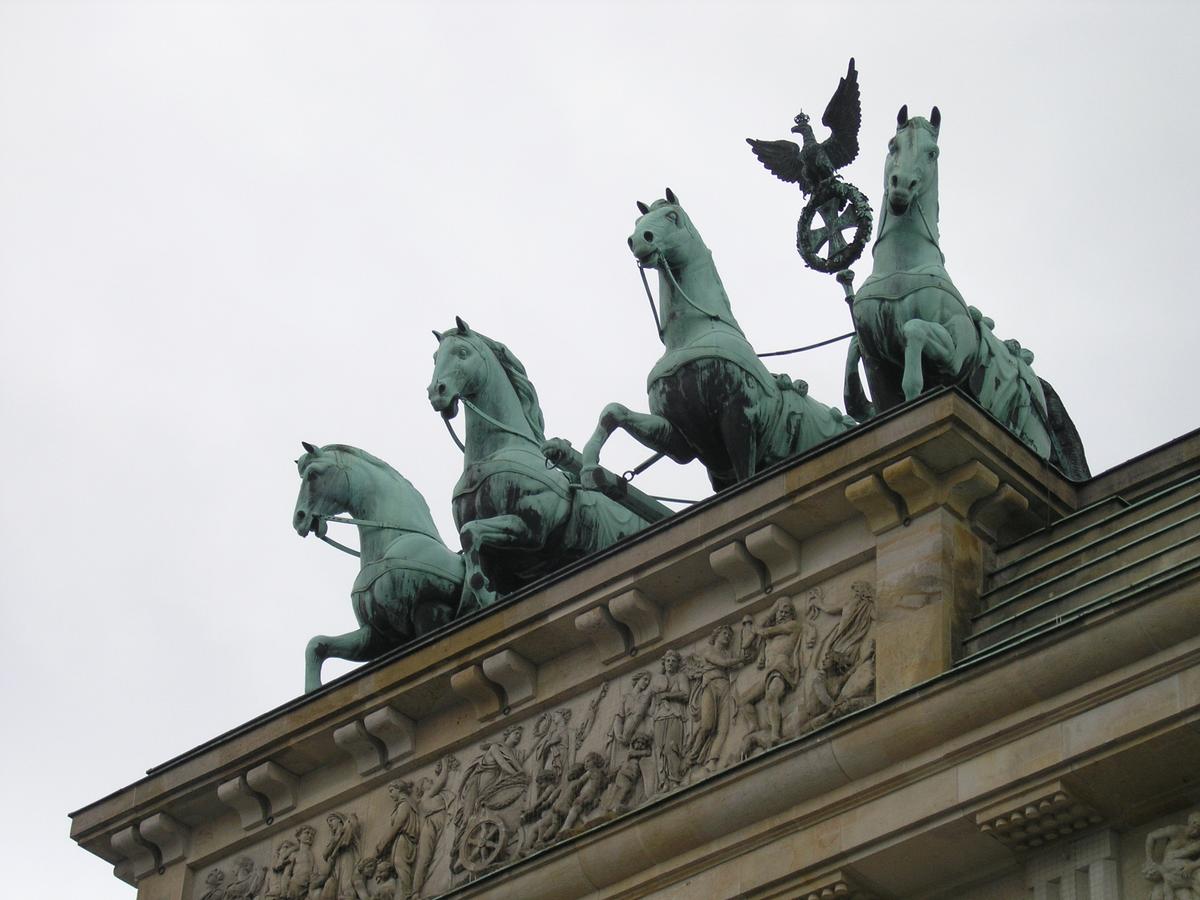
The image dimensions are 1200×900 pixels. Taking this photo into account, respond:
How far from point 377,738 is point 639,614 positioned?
2439mm

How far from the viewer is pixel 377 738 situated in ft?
74.5

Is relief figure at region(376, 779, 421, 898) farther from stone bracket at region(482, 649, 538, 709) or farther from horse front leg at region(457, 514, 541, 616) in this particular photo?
horse front leg at region(457, 514, 541, 616)

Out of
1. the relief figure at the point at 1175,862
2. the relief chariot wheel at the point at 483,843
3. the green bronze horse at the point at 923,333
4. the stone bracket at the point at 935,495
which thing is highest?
the green bronze horse at the point at 923,333

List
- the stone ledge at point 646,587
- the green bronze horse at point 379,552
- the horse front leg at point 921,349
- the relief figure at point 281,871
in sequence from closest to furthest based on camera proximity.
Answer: the stone ledge at point 646,587 < the horse front leg at point 921,349 < the relief figure at point 281,871 < the green bronze horse at point 379,552

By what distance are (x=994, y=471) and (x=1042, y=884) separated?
2934 mm

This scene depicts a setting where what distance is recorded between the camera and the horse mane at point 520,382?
84.1ft

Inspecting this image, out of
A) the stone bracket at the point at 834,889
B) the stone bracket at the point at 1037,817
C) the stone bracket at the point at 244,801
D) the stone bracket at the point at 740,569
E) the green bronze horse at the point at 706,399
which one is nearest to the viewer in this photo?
the stone bracket at the point at 1037,817

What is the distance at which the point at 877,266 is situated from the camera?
22594 mm

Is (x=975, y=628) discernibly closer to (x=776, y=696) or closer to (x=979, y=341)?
(x=776, y=696)

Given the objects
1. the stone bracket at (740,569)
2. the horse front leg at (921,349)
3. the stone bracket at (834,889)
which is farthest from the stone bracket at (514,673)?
the stone bracket at (834,889)

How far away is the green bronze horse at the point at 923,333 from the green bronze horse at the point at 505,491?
2450mm

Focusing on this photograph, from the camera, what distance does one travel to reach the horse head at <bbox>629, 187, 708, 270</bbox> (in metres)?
24.0

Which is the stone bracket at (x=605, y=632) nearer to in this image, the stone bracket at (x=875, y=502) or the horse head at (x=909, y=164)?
the stone bracket at (x=875, y=502)

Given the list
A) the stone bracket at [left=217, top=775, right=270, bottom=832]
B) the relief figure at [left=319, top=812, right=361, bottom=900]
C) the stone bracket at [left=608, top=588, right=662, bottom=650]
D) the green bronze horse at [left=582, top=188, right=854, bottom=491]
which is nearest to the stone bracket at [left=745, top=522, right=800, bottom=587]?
the stone bracket at [left=608, top=588, right=662, bottom=650]
